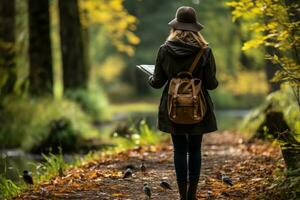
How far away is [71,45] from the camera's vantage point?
63.1 feet

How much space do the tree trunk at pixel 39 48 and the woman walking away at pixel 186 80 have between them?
1027cm

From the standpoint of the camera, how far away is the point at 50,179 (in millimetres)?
8734

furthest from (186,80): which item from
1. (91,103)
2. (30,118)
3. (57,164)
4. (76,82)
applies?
(91,103)

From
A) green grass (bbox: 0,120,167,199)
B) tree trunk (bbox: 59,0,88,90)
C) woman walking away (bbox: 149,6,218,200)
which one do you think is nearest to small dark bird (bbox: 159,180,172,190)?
woman walking away (bbox: 149,6,218,200)

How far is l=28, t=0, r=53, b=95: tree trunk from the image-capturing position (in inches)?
640

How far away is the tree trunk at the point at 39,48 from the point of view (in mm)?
16266

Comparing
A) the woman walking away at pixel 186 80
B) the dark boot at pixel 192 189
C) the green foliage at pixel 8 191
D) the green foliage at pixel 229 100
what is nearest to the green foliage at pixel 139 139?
the green foliage at pixel 8 191

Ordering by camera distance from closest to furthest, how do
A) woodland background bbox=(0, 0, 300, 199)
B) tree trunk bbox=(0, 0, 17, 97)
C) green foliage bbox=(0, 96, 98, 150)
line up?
woodland background bbox=(0, 0, 300, 199), green foliage bbox=(0, 96, 98, 150), tree trunk bbox=(0, 0, 17, 97)

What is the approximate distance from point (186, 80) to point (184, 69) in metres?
0.14

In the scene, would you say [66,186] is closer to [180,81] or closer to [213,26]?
[180,81]

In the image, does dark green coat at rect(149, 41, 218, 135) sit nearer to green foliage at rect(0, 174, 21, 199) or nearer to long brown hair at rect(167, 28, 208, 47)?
long brown hair at rect(167, 28, 208, 47)

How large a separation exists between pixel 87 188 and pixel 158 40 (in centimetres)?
4779

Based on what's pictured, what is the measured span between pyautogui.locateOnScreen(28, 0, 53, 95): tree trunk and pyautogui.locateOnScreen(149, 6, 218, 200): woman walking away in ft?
33.7

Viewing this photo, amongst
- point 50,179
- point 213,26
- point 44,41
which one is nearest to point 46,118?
point 44,41
